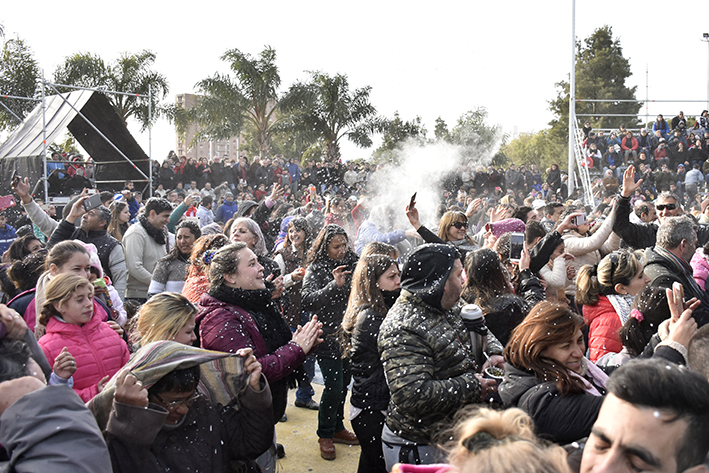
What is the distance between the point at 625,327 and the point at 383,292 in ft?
4.93

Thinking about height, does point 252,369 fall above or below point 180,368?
below

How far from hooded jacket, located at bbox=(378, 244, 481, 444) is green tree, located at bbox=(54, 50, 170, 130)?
84.0 ft

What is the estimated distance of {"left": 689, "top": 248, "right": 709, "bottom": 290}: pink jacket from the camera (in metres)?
4.81

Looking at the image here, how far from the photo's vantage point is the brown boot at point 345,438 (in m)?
4.71

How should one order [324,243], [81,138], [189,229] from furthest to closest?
[81,138]
[189,229]
[324,243]

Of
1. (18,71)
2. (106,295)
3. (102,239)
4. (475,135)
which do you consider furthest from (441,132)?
(18,71)

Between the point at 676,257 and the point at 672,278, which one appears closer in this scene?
the point at 672,278

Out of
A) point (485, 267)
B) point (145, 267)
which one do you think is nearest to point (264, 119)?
point (145, 267)

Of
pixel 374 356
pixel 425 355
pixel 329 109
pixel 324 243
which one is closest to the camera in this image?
pixel 425 355

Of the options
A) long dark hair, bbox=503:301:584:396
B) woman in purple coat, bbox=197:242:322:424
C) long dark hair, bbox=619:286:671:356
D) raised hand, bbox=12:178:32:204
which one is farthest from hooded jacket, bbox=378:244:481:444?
raised hand, bbox=12:178:32:204

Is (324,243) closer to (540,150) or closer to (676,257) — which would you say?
(676,257)

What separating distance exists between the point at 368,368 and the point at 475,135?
18268 millimetres

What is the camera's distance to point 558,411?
2217 mm

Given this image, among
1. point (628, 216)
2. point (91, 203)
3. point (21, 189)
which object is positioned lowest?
point (628, 216)
